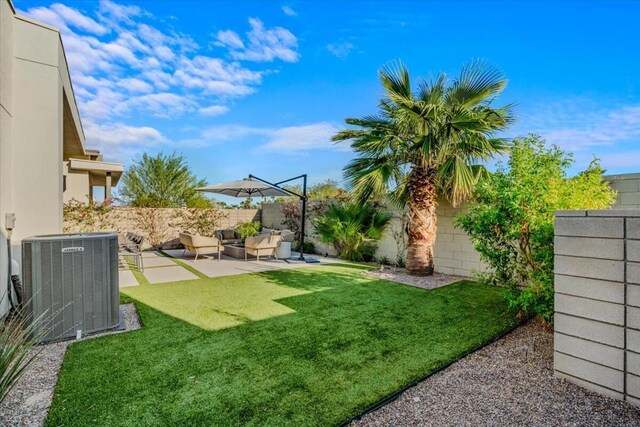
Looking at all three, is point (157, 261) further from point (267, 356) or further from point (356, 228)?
point (267, 356)

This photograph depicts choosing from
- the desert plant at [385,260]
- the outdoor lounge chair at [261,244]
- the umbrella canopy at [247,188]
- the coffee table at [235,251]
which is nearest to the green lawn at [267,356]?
the desert plant at [385,260]

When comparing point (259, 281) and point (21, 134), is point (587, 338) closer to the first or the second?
point (259, 281)

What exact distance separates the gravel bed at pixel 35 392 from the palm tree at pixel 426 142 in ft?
18.0

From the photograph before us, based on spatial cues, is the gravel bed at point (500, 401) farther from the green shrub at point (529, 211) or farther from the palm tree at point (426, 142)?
the palm tree at point (426, 142)

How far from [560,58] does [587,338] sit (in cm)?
788

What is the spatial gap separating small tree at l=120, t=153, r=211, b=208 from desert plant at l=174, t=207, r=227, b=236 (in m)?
8.76

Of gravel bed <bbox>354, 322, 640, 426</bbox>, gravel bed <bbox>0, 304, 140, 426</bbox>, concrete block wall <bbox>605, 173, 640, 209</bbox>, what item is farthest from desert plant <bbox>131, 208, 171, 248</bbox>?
concrete block wall <bbox>605, 173, 640, 209</bbox>

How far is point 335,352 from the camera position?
331 centimetres

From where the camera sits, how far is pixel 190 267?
863 centimetres

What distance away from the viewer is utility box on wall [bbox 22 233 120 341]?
132 inches

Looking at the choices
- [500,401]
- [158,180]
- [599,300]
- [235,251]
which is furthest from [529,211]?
[158,180]

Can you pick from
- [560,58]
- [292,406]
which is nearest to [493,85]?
[560,58]

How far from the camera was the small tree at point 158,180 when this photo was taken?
22562 millimetres

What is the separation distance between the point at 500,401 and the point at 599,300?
3.78 feet
